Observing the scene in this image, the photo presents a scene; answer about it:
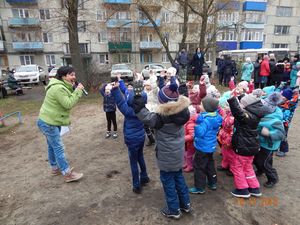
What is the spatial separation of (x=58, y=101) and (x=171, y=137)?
179cm

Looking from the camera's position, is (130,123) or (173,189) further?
(130,123)

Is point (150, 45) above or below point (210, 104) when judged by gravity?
above

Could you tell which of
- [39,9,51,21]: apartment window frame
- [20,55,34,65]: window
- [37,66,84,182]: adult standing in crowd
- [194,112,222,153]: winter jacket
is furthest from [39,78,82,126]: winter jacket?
[20,55,34,65]: window

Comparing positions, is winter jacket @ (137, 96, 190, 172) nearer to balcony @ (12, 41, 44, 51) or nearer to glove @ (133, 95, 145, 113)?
glove @ (133, 95, 145, 113)

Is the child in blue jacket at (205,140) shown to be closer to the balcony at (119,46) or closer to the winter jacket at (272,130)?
the winter jacket at (272,130)

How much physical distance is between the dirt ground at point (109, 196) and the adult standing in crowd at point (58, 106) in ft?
1.65

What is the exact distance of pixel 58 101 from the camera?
3332 millimetres

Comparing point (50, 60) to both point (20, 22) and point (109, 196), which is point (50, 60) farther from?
point (109, 196)

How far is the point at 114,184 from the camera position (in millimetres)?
3586

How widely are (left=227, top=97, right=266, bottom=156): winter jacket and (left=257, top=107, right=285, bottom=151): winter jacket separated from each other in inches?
11.0

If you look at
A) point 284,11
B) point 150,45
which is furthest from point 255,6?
point 150,45

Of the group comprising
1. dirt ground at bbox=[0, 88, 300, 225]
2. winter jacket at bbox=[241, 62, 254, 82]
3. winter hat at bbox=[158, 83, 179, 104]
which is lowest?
dirt ground at bbox=[0, 88, 300, 225]

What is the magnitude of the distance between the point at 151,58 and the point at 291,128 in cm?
3072

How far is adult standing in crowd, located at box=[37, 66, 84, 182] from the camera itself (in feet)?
10.8
